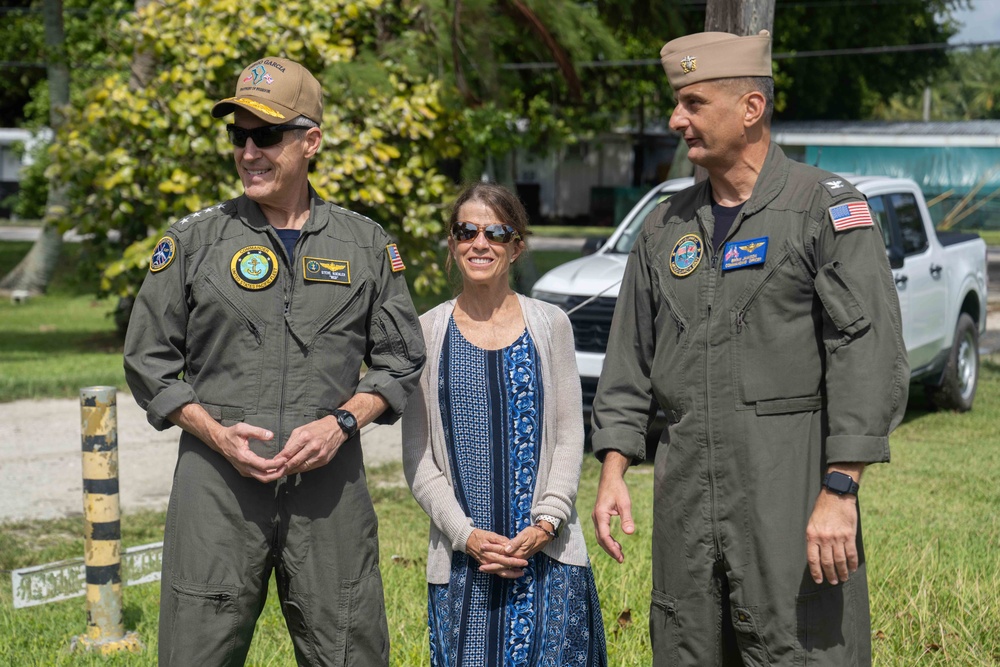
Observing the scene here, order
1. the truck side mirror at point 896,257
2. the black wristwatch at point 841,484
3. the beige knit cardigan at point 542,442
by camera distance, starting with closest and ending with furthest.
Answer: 1. the black wristwatch at point 841,484
2. the beige knit cardigan at point 542,442
3. the truck side mirror at point 896,257

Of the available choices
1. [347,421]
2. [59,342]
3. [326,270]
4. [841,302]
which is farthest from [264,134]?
[59,342]

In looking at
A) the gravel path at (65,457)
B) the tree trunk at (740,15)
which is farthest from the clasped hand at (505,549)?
the gravel path at (65,457)

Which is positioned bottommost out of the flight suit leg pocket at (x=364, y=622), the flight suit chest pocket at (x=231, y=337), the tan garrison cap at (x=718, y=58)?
the flight suit leg pocket at (x=364, y=622)

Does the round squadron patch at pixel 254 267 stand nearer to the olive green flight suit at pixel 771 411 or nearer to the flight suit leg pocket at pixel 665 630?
the olive green flight suit at pixel 771 411

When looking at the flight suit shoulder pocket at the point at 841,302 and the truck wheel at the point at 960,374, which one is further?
the truck wheel at the point at 960,374

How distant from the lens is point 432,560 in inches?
135

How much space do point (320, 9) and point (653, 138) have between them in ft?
111

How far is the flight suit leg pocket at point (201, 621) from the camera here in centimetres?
309

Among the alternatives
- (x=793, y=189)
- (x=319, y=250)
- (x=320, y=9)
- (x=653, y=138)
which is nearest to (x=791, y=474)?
(x=793, y=189)

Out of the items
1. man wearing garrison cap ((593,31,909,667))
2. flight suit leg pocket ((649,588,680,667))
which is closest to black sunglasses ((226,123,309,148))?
man wearing garrison cap ((593,31,909,667))

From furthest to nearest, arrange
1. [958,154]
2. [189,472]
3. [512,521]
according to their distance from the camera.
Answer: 1. [958,154]
2. [512,521]
3. [189,472]

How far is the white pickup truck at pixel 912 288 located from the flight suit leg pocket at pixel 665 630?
4884mm

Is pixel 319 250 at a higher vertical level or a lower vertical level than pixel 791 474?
higher

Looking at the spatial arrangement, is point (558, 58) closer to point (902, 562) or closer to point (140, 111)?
point (140, 111)
